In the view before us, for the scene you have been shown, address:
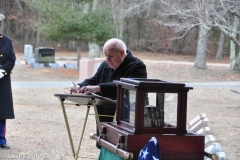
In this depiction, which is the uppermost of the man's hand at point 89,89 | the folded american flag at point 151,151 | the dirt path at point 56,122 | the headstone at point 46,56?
the man's hand at point 89,89

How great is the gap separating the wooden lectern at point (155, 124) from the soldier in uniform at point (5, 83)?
3389 mm

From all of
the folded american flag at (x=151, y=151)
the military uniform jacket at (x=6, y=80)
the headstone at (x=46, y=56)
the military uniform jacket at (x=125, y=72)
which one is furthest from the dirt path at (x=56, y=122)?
the headstone at (x=46, y=56)

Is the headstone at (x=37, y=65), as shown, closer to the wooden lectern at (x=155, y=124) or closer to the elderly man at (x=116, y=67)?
the elderly man at (x=116, y=67)

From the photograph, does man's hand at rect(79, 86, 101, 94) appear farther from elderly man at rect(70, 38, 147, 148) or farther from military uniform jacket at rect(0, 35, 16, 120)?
military uniform jacket at rect(0, 35, 16, 120)

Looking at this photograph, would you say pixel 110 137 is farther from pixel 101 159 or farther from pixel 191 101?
pixel 191 101

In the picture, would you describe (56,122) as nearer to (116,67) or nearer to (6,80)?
(6,80)

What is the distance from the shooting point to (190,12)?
18328 mm

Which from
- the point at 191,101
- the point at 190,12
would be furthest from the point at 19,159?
the point at 190,12

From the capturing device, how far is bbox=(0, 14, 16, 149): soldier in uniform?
23.7ft

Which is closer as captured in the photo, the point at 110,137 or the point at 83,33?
the point at 110,137

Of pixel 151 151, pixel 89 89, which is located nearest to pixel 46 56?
pixel 89 89

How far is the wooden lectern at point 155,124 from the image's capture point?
376cm

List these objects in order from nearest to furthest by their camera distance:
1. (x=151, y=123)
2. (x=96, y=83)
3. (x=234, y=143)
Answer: (x=151, y=123), (x=96, y=83), (x=234, y=143)

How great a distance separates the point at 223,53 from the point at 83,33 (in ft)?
81.5
